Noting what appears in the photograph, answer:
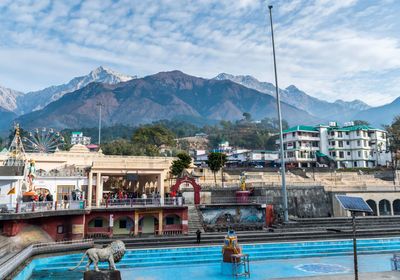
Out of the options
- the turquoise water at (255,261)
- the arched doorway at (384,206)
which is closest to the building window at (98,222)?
the turquoise water at (255,261)

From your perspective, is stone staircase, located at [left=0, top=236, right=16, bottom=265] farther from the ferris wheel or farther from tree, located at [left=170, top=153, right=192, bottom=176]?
the ferris wheel

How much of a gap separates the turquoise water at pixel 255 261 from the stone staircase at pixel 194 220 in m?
6.94

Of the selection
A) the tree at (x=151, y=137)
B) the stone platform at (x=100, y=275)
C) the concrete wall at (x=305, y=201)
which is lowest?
the stone platform at (x=100, y=275)

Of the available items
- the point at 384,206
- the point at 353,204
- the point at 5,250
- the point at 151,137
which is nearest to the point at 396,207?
the point at 384,206

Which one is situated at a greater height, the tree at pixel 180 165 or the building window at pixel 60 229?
the tree at pixel 180 165

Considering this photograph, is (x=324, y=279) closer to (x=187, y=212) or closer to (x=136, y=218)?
(x=187, y=212)

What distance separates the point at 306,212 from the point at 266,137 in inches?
4101

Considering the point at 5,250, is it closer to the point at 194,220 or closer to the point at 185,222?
the point at 185,222

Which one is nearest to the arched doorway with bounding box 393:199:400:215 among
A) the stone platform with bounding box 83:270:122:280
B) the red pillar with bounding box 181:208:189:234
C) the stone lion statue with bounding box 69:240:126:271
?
the red pillar with bounding box 181:208:189:234

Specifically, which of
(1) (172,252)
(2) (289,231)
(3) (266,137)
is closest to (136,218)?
(1) (172,252)

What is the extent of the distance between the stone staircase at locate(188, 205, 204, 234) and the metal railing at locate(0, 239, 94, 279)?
9.76m

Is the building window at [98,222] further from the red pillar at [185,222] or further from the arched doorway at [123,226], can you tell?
the red pillar at [185,222]

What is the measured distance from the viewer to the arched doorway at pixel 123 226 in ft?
95.0

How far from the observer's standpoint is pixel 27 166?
2772cm
